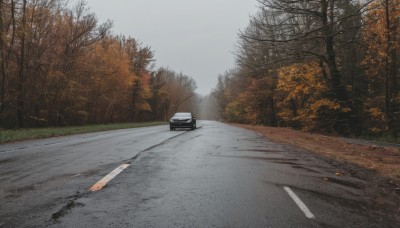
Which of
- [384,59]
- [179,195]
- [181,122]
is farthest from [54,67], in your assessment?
[179,195]

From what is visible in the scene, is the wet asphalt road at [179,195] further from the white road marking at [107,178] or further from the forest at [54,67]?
the forest at [54,67]

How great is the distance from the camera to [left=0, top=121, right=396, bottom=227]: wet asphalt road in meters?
4.49

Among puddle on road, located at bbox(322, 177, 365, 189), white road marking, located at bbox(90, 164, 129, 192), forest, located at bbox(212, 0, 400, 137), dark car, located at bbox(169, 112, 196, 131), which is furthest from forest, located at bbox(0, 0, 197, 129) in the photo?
puddle on road, located at bbox(322, 177, 365, 189)

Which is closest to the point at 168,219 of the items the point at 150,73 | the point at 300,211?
the point at 300,211

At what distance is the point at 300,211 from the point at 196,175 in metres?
2.97

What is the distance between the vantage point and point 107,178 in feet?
23.0

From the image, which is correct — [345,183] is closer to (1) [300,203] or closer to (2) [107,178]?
(1) [300,203]

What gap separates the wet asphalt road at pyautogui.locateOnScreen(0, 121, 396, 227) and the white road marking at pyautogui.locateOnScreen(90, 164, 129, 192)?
121 millimetres

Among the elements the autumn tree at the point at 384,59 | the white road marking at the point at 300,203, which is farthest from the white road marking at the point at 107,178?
the autumn tree at the point at 384,59

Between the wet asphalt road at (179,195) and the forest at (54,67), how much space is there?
20.5m

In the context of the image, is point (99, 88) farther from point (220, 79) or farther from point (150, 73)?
point (220, 79)

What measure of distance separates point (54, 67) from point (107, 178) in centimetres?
3044

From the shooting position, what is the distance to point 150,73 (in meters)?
69.0

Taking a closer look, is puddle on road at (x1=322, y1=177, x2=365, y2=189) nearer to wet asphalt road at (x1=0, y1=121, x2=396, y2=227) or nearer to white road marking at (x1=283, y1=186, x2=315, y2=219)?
wet asphalt road at (x1=0, y1=121, x2=396, y2=227)
